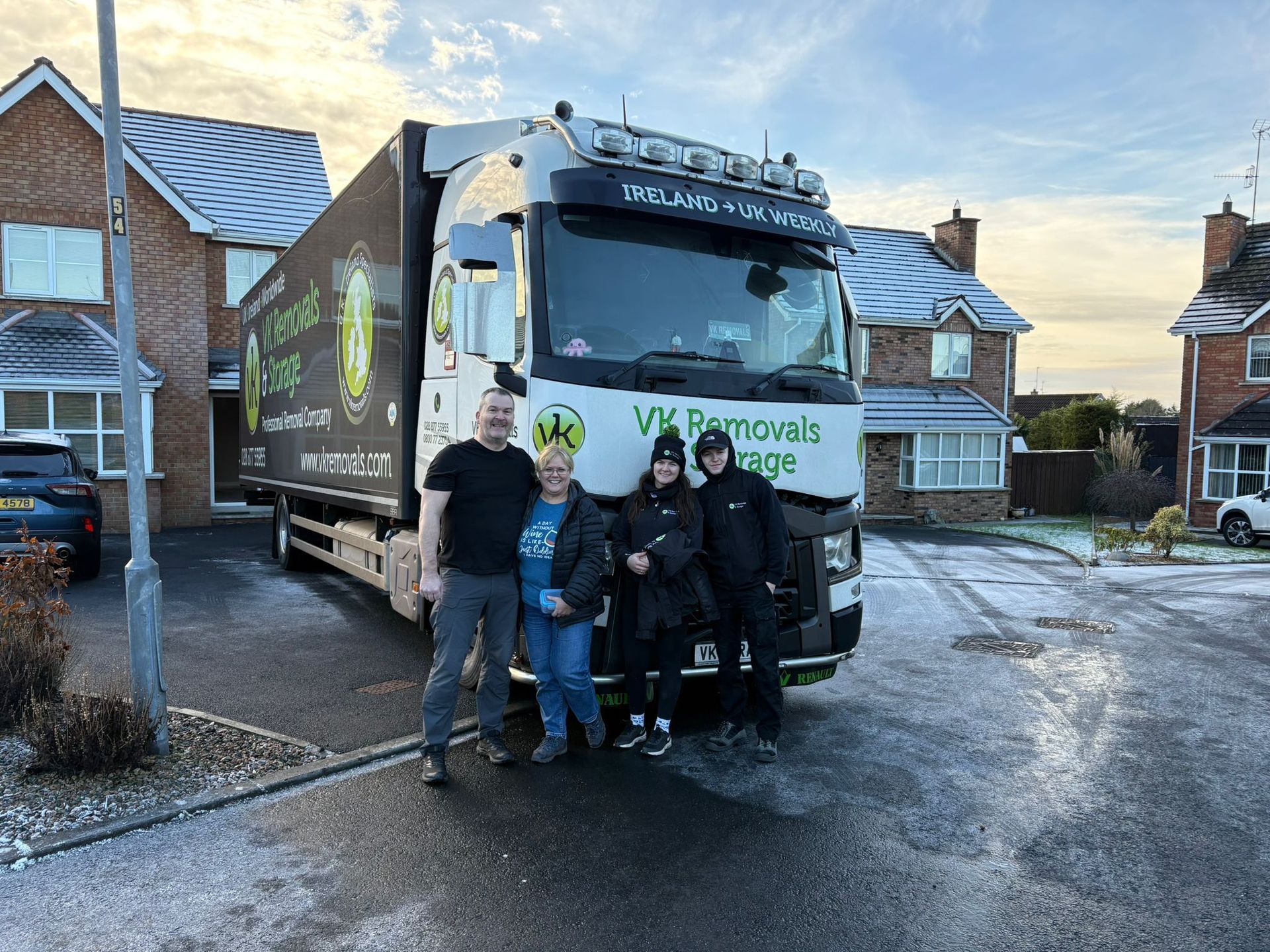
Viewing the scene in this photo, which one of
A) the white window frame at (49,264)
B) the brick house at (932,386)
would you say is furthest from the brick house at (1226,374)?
the white window frame at (49,264)

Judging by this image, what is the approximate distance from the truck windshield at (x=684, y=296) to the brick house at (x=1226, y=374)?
69.7 ft

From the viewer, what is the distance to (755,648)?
5199mm

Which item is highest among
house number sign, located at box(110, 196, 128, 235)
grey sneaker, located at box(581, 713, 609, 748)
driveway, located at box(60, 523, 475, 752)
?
house number sign, located at box(110, 196, 128, 235)

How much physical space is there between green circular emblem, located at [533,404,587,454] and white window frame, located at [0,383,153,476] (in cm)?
1311

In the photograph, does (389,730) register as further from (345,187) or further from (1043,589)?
(1043,589)

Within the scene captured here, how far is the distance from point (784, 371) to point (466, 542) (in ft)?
7.17

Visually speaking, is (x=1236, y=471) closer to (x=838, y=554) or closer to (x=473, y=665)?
(x=838, y=554)

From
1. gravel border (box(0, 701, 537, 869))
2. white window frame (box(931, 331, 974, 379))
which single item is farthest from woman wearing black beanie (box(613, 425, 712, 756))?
white window frame (box(931, 331, 974, 379))

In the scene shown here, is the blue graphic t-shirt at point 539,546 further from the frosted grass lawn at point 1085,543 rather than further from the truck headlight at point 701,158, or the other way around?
the frosted grass lawn at point 1085,543

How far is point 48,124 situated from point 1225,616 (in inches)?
790

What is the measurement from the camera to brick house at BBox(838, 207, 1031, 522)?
2447 cm

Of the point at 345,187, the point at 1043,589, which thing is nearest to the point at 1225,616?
the point at 1043,589

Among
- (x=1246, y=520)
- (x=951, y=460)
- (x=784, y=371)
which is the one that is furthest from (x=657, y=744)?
(x=951, y=460)

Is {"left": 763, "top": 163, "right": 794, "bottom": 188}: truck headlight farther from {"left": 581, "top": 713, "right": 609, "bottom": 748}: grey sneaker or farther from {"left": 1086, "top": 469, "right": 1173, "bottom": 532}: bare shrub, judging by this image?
{"left": 1086, "top": 469, "right": 1173, "bottom": 532}: bare shrub
